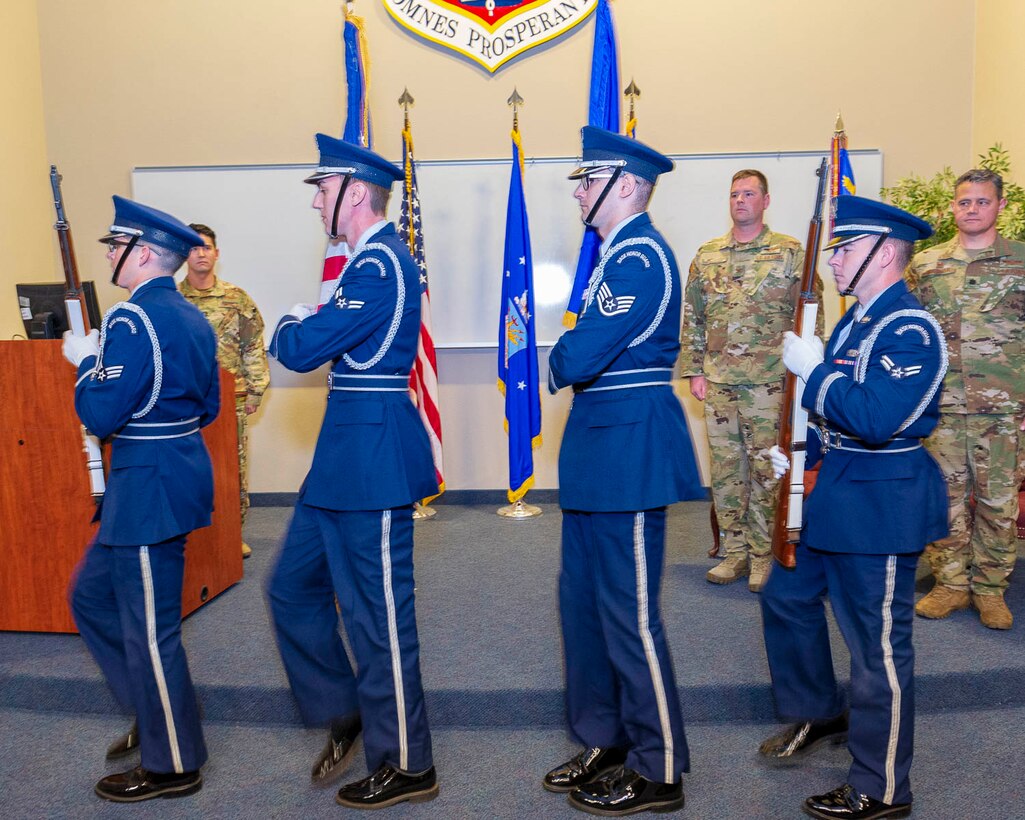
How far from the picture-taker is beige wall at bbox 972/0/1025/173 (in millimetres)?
4820

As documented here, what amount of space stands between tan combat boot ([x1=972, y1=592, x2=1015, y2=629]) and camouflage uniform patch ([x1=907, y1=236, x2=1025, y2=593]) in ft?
0.11

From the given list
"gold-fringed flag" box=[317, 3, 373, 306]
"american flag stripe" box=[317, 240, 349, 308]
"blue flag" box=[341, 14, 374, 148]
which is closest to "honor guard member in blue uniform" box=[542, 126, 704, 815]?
"american flag stripe" box=[317, 240, 349, 308]

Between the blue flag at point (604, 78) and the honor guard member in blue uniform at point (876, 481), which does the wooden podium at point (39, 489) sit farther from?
the honor guard member in blue uniform at point (876, 481)

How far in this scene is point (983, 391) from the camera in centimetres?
334

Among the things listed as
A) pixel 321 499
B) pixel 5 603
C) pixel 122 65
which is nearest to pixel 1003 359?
pixel 321 499

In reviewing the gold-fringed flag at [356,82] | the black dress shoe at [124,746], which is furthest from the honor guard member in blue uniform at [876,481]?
the gold-fringed flag at [356,82]

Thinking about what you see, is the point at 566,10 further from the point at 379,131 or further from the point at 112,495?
the point at 112,495

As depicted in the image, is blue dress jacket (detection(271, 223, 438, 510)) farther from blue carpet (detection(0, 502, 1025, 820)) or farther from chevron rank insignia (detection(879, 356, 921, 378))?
chevron rank insignia (detection(879, 356, 921, 378))

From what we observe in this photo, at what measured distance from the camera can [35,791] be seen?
8.00 feet

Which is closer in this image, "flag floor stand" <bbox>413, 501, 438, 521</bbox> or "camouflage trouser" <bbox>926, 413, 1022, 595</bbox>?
"camouflage trouser" <bbox>926, 413, 1022, 595</bbox>

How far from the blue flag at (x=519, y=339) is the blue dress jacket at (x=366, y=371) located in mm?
2490

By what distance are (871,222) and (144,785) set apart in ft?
7.20

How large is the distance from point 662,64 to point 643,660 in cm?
418

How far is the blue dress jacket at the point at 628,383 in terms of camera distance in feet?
6.94
